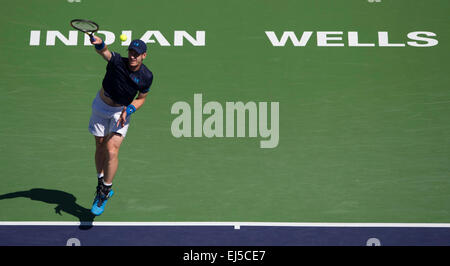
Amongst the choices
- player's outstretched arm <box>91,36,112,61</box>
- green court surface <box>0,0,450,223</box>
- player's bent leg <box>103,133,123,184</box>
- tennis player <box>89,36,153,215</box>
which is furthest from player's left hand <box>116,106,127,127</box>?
green court surface <box>0,0,450,223</box>

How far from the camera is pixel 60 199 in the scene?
9523 millimetres

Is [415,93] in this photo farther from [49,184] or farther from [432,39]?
[49,184]

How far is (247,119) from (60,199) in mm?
3332

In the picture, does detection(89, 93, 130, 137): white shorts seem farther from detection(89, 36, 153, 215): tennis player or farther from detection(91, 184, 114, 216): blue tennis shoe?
detection(91, 184, 114, 216): blue tennis shoe

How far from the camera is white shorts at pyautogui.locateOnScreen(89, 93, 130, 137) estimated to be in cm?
884

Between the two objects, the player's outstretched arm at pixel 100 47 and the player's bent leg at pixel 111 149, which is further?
the player's bent leg at pixel 111 149

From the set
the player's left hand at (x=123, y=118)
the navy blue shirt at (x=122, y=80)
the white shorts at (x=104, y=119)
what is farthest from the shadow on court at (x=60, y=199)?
the navy blue shirt at (x=122, y=80)

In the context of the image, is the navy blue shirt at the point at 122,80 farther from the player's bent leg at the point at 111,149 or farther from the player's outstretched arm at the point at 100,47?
the player's bent leg at the point at 111,149

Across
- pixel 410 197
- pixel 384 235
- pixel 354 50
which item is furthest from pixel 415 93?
pixel 384 235

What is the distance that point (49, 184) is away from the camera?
32.0 feet

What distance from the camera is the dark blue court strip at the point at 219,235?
888 centimetres

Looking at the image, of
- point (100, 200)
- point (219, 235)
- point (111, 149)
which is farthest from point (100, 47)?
point (219, 235)

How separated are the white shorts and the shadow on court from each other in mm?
1195

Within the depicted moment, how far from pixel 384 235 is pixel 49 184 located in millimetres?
5070
